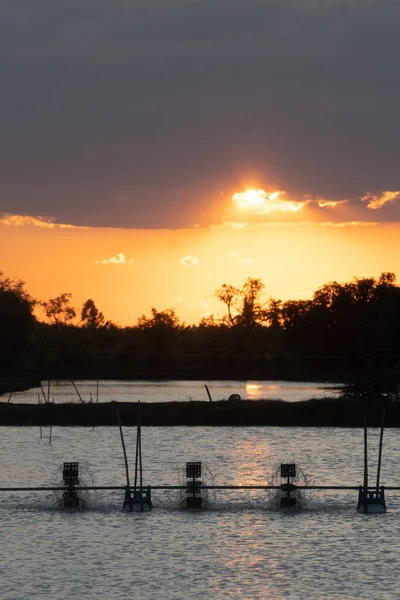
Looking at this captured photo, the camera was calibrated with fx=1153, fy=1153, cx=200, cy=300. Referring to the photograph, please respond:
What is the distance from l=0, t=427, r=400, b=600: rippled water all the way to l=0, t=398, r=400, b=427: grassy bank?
32705mm

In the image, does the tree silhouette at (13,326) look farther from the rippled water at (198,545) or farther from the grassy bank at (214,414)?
the rippled water at (198,545)

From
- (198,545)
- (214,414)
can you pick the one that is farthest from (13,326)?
(198,545)

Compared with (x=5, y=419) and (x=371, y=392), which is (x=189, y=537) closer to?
(x=5, y=419)

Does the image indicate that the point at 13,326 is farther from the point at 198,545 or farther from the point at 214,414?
the point at 198,545

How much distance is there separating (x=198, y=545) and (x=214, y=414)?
67.5 meters

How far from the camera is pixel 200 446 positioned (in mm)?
105250

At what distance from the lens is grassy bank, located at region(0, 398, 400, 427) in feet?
387

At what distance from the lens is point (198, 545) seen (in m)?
50.9

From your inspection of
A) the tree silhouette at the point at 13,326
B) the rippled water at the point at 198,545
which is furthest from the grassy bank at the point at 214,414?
the tree silhouette at the point at 13,326

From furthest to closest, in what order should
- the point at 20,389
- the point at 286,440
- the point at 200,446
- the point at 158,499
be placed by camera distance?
the point at 20,389 → the point at 286,440 → the point at 200,446 → the point at 158,499

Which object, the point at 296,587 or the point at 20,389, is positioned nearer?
the point at 296,587

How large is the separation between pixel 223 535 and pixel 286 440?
6046 cm

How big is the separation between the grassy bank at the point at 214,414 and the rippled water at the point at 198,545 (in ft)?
107

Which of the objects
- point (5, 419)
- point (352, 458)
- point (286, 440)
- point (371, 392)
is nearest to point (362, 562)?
point (352, 458)
